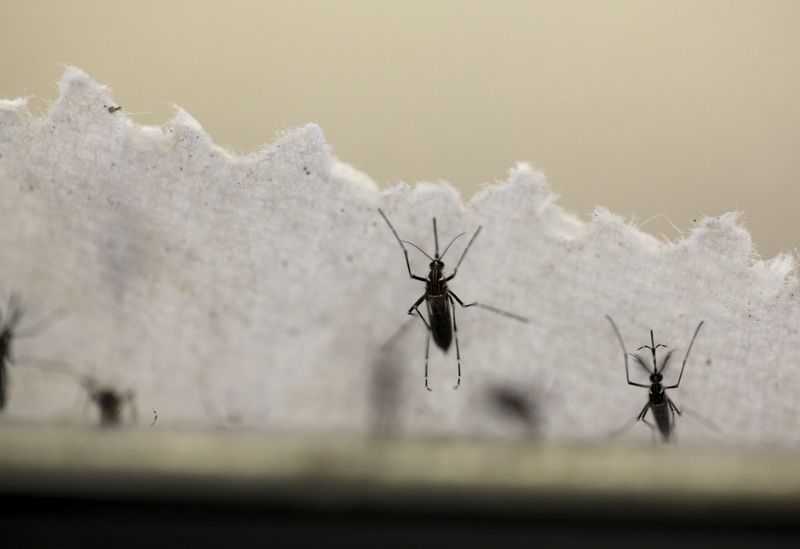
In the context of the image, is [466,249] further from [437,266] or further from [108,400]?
[108,400]

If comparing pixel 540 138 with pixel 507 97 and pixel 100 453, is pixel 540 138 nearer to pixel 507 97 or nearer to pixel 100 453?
pixel 507 97

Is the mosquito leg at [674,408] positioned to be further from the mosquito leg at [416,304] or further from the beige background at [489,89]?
the mosquito leg at [416,304]

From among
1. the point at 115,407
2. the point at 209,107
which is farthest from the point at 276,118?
the point at 115,407

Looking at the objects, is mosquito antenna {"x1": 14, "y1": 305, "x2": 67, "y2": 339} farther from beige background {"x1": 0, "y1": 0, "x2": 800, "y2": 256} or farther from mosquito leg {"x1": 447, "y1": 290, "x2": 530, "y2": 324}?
mosquito leg {"x1": 447, "y1": 290, "x2": 530, "y2": 324}

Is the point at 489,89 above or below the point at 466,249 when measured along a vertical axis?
above

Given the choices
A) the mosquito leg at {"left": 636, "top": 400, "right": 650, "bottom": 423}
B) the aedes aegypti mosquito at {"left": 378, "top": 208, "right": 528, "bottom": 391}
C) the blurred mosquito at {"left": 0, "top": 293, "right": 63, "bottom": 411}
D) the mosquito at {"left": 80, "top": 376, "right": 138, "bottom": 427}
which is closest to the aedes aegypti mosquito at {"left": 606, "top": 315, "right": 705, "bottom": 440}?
the mosquito leg at {"left": 636, "top": 400, "right": 650, "bottom": 423}

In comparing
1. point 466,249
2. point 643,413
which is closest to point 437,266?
point 466,249
